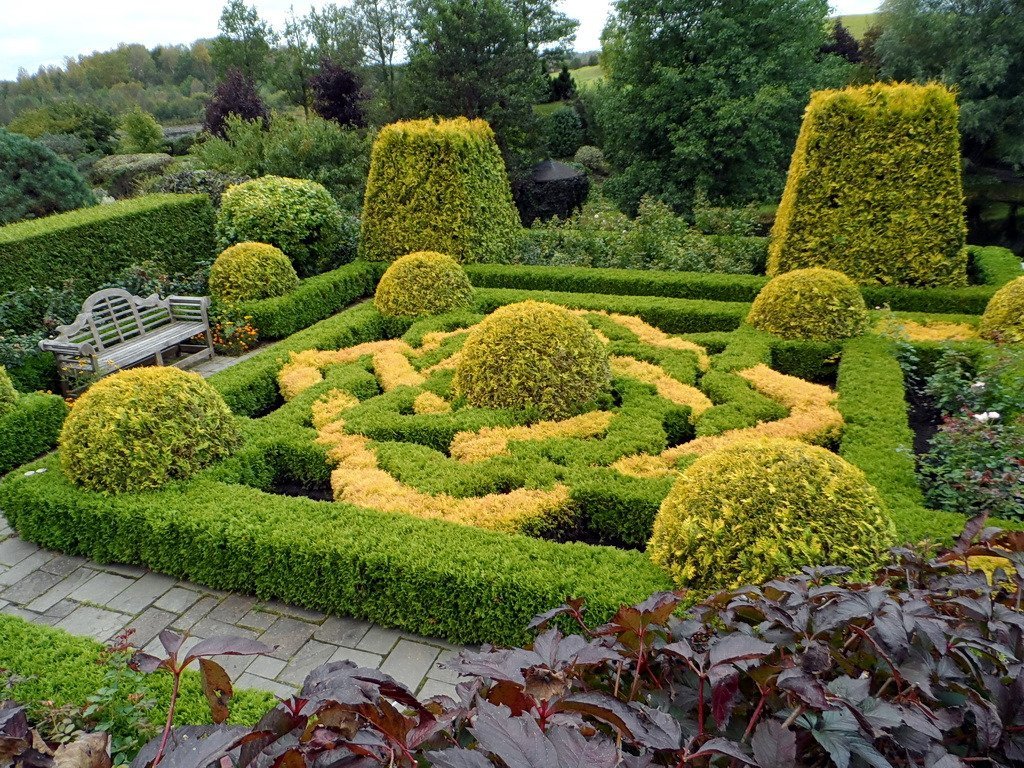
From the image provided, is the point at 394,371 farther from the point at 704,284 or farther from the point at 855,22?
the point at 855,22

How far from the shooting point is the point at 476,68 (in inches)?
890

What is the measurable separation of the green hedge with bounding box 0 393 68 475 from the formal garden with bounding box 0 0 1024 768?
0.16 ft

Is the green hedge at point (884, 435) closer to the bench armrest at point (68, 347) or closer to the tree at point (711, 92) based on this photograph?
the bench armrest at point (68, 347)

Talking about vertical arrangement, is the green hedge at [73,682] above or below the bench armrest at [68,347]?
below

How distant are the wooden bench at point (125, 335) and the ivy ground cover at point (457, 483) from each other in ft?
6.83

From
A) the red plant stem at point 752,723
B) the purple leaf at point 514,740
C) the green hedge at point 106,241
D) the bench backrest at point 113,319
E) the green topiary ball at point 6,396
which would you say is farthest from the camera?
the green hedge at point 106,241

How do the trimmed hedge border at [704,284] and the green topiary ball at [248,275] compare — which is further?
the green topiary ball at [248,275]

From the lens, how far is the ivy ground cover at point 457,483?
4.29 metres

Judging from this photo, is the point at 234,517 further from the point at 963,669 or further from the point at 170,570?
the point at 963,669

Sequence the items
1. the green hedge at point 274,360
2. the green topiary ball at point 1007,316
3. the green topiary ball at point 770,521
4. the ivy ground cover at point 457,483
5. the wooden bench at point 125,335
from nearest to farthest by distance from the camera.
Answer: the green topiary ball at point 770,521 → the ivy ground cover at point 457,483 → the green topiary ball at point 1007,316 → the green hedge at point 274,360 → the wooden bench at point 125,335

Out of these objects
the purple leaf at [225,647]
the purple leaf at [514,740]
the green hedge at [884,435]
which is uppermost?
the purple leaf at [514,740]

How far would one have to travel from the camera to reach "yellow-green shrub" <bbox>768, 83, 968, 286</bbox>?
929 centimetres

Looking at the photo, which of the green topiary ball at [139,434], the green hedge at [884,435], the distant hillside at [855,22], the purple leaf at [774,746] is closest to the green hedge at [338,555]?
the green topiary ball at [139,434]

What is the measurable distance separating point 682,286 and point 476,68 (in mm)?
16149
